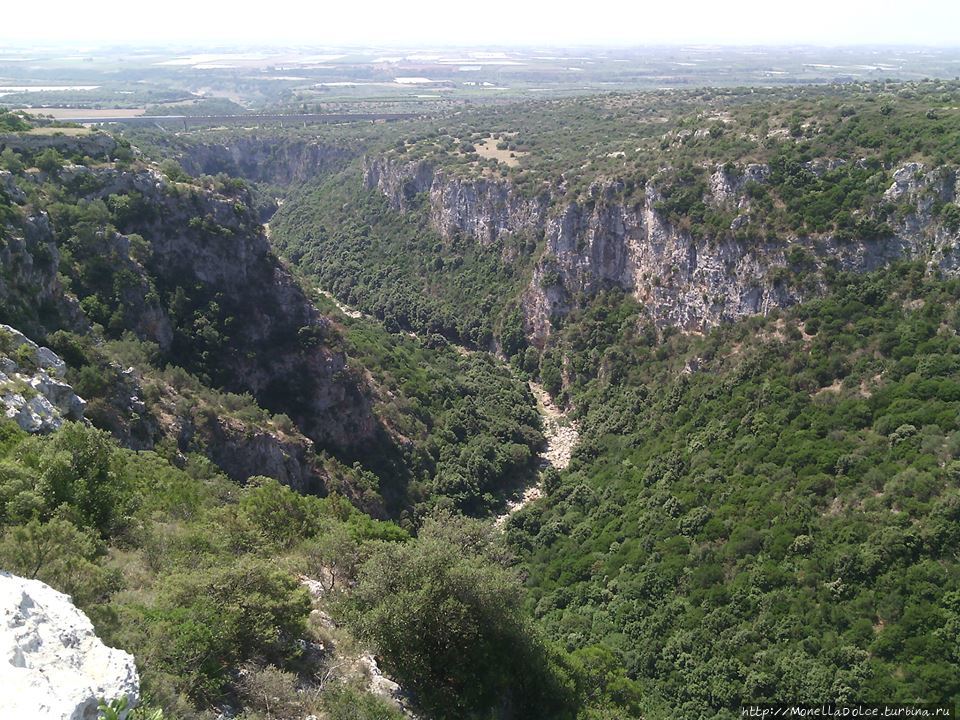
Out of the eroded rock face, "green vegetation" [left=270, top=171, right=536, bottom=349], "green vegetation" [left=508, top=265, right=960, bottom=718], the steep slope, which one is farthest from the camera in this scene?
"green vegetation" [left=270, top=171, right=536, bottom=349]

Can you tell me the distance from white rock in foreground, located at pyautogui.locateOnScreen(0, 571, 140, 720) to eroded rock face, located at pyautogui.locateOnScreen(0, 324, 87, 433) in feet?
49.4

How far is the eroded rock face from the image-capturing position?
2592 centimetres

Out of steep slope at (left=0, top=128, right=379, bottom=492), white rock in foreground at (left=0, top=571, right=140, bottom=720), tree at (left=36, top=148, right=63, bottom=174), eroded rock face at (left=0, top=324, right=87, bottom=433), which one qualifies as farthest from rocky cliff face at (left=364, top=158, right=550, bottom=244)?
white rock in foreground at (left=0, top=571, right=140, bottom=720)

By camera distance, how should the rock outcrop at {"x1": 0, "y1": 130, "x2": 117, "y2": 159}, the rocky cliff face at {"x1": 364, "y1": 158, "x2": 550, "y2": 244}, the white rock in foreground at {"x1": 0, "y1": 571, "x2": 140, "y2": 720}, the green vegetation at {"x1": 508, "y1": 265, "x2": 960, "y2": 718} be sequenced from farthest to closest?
the rocky cliff face at {"x1": 364, "y1": 158, "x2": 550, "y2": 244}
the rock outcrop at {"x1": 0, "y1": 130, "x2": 117, "y2": 159}
the green vegetation at {"x1": 508, "y1": 265, "x2": 960, "y2": 718}
the white rock in foreground at {"x1": 0, "y1": 571, "x2": 140, "y2": 720}

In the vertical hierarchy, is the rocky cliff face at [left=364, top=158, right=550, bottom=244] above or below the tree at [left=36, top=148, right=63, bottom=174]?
below

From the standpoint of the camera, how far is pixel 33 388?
2830cm

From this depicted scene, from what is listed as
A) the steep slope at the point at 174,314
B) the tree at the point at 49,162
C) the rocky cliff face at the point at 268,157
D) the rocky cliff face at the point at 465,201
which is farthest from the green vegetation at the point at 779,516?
the rocky cliff face at the point at 268,157

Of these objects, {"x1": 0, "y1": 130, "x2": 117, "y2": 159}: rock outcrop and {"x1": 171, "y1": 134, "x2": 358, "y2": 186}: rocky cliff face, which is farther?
{"x1": 171, "y1": 134, "x2": 358, "y2": 186}: rocky cliff face

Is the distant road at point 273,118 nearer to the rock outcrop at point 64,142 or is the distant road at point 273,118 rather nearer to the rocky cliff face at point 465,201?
the rocky cliff face at point 465,201

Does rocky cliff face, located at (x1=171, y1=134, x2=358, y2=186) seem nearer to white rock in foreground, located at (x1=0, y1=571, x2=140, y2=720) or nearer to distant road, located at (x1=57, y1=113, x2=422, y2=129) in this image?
distant road, located at (x1=57, y1=113, x2=422, y2=129)

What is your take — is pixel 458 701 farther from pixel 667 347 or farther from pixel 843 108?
pixel 843 108

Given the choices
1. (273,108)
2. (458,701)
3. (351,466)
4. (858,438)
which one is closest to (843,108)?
(858,438)

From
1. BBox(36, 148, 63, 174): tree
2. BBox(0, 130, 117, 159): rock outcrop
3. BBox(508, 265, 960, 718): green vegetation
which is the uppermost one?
BBox(0, 130, 117, 159): rock outcrop

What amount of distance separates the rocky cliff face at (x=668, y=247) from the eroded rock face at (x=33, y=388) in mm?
54560
